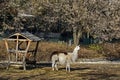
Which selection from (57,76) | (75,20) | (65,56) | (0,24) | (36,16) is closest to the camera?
(57,76)

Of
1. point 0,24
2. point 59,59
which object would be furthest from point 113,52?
point 59,59

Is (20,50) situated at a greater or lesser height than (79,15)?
lesser

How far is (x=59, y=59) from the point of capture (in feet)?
91.2

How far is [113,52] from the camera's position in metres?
48.5

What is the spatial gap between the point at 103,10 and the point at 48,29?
1662 centimetres

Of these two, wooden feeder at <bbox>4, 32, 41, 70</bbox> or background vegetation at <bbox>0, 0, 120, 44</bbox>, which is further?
background vegetation at <bbox>0, 0, 120, 44</bbox>

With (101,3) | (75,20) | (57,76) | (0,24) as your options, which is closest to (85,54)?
(75,20)

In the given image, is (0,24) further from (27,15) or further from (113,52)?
(27,15)

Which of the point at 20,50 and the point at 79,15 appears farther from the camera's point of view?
the point at 79,15

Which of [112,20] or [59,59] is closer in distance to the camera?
[59,59]

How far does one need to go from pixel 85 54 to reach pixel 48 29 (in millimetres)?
18987

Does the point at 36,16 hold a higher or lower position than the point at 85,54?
higher

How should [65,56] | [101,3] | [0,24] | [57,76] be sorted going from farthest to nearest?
1. [101,3]
2. [0,24]
3. [65,56]
4. [57,76]

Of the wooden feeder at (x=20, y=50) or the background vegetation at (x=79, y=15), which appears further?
the background vegetation at (x=79, y=15)
